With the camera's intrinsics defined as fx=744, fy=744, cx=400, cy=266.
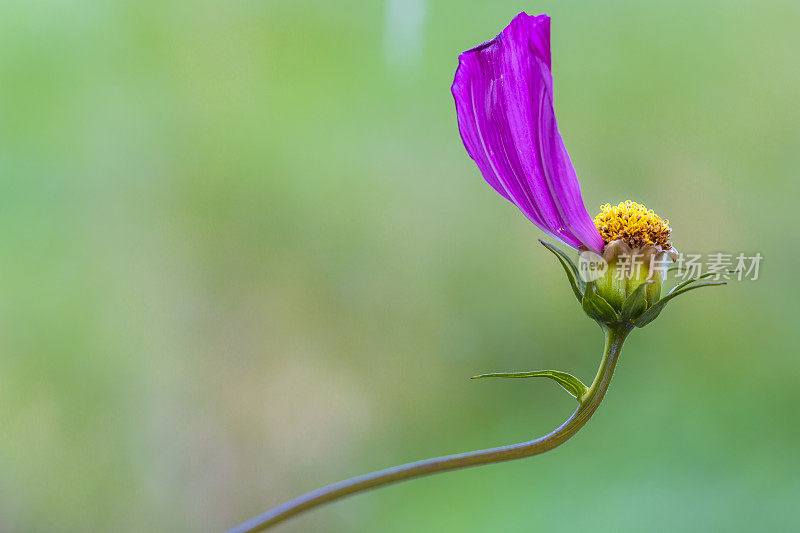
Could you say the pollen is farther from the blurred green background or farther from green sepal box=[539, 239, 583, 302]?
the blurred green background

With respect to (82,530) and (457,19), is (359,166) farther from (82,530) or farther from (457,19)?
(82,530)

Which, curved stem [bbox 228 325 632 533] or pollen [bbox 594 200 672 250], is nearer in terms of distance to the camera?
curved stem [bbox 228 325 632 533]

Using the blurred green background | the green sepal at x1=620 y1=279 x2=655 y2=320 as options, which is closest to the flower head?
the green sepal at x1=620 y1=279 x2=655 y2=320

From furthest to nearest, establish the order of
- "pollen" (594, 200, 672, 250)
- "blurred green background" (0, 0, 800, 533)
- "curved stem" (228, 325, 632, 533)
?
"blurred green background" (0, 0, 800, 533), "pollen" (594, 200, 672, 250), "curved stem" (228, 325, 632, 533)

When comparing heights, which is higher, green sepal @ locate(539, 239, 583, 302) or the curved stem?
green sepal @ locate(539, 239, 583, 302)

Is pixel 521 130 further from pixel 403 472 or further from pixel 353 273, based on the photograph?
Answer: pixel 353 273

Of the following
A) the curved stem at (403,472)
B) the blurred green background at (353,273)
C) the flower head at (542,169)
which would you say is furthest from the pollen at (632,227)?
the blurred green background at (353,273)

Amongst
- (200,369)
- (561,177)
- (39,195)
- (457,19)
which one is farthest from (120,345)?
(561,177)

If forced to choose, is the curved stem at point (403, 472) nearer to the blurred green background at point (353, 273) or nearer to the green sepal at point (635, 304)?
the green sepal at point (635, 304)
